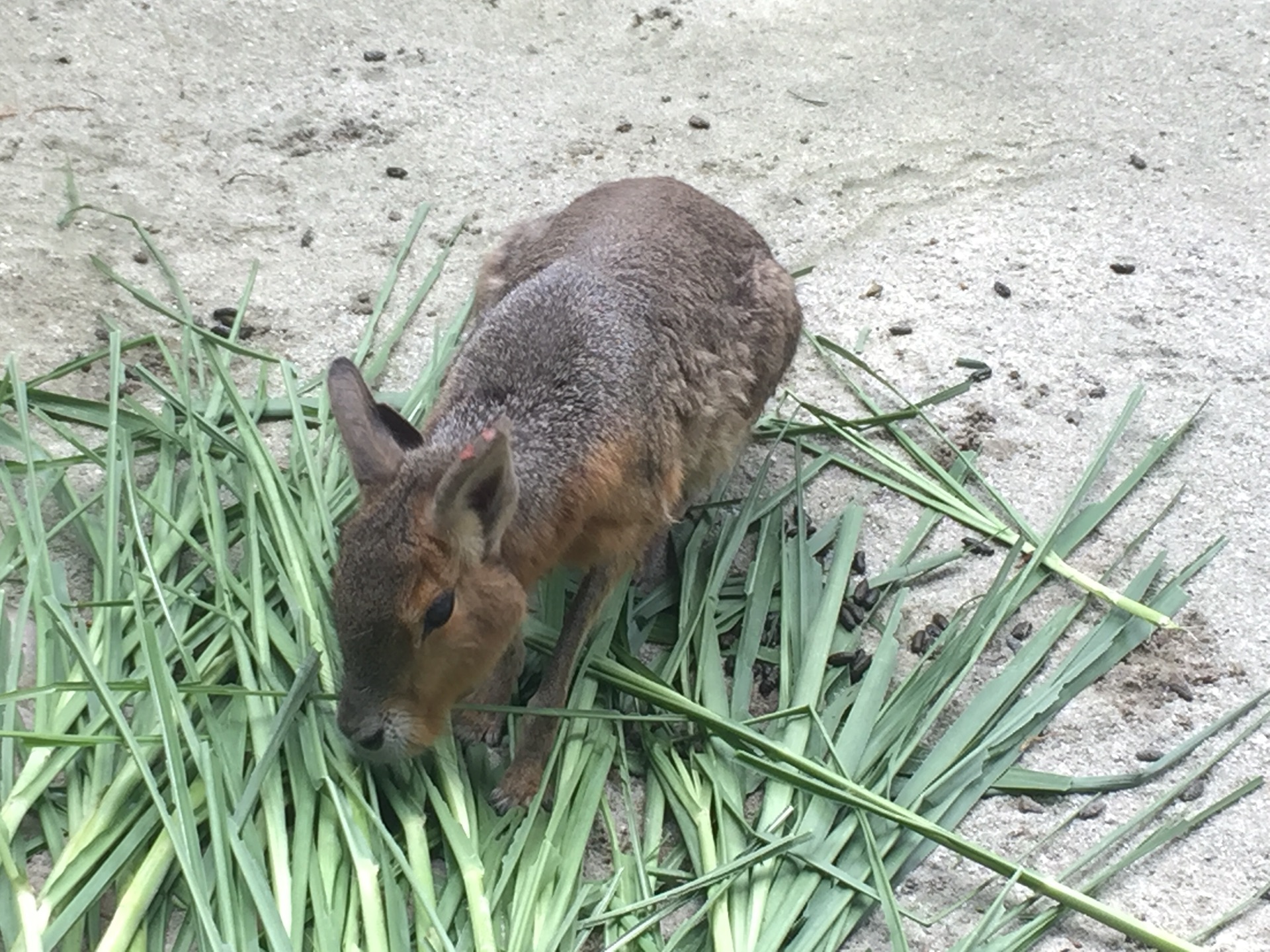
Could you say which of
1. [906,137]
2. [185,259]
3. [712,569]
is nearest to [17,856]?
[712,569]

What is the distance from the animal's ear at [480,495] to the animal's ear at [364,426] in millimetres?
206

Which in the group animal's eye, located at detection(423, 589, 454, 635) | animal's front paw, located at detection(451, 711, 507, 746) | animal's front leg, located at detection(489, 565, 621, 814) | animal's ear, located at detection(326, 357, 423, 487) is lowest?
animal's front paw, located at detection(451, 711, 507, 746)

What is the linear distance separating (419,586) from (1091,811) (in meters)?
1.85

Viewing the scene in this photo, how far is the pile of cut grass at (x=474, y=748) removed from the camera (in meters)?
2.59

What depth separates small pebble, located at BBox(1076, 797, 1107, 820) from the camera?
3.08m

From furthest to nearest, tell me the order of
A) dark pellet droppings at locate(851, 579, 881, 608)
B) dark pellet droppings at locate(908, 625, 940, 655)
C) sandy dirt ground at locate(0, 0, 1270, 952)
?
sandy dirt ground at locate(0, 0, 1270, 952), dark pellet droppings at locate(851, 579, 881, 608), dark pellet droppings at locate(908, 625, 940, 655)

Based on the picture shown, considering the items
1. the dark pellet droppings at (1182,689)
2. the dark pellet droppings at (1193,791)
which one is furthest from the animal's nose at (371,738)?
the dark pellet droppings at (1182,689)

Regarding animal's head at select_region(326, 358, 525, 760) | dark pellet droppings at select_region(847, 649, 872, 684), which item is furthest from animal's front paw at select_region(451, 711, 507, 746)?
dark pellet droppings at select_region(847, 649, 872, 684)

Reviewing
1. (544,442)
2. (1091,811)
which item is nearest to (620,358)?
(544,442)

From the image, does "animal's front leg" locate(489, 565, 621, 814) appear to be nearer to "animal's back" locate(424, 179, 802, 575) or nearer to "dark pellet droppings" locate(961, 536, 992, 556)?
"animal's back" locate(424, 179, 802, 575)

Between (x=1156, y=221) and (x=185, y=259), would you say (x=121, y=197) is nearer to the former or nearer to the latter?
(x=185, y=259)

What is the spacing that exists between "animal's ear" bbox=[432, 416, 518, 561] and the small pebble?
1676 millimetres

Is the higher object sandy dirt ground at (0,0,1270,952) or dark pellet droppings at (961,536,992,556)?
sandy dirt ground at (0,0,1270,952)

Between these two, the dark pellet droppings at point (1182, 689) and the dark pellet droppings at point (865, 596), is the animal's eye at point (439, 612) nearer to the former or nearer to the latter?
the dark pellet droppings at point (865, 596)
